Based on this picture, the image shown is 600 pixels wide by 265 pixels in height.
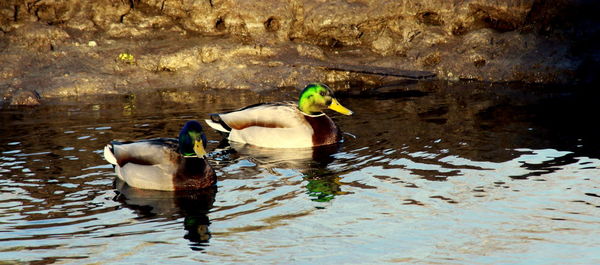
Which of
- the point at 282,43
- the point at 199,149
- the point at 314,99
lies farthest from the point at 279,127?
the point at 282,43

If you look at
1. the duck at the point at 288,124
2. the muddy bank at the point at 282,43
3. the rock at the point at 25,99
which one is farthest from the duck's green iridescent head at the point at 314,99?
the rock at the point at 25,99

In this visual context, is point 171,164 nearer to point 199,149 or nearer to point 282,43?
point 199,149

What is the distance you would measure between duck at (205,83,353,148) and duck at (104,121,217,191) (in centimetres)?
230

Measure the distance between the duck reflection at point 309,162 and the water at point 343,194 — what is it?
3cm

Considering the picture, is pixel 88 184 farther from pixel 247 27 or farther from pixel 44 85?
pixel 247 27

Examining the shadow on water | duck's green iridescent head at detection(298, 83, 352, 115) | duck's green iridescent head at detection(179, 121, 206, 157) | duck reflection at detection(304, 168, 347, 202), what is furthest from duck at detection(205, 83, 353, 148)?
duck's green iridescent head at detection(179, 121, 206, 157)

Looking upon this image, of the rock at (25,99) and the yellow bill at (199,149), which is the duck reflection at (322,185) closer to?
the yellow bill at (199,149)

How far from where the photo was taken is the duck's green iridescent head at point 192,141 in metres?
10.2

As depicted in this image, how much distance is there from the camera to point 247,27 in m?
17.5

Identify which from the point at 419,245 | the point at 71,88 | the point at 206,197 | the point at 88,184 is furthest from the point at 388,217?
the point at 71,88

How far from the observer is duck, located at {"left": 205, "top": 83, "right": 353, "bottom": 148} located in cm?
1252

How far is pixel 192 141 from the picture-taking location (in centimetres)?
1018

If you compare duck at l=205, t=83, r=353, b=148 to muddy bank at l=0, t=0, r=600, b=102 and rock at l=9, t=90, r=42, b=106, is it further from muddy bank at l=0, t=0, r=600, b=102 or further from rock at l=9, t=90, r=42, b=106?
rock at l=9, t=90, r=42, b=106

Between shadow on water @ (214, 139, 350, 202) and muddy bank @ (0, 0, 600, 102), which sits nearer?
shadow on water @ (214, 139, 350, 202)
